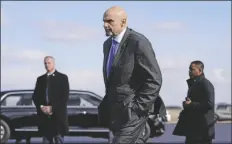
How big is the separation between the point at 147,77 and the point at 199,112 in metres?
4.26

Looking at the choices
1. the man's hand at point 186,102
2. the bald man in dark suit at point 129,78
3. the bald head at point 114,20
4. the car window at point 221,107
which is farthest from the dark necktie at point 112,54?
the car window at point 221,107

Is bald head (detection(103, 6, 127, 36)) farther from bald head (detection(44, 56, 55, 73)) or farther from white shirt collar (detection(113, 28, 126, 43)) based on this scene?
bald head (detection(44, 56, 55, 73))

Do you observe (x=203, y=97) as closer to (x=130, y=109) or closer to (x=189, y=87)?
(x=189, y=87)

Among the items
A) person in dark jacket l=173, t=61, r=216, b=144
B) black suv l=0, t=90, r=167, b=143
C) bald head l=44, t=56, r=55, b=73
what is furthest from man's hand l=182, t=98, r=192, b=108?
black suv l=0, t=90, r=167, b=143

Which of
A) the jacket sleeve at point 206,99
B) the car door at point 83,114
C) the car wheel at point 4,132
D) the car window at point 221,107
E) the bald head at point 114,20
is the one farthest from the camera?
the car window at point 221,107

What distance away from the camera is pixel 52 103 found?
37.3 feet

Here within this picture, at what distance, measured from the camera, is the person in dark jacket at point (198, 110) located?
10125mm

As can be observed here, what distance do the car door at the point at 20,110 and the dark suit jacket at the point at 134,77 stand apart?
13.4 m

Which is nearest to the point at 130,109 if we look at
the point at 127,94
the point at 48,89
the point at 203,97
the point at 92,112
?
the point at 127,94

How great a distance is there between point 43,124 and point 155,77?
557 centimetres

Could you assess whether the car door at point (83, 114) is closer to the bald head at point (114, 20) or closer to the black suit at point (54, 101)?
the black suit at point (54, 101)

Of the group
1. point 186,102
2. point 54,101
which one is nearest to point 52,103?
point 54,101

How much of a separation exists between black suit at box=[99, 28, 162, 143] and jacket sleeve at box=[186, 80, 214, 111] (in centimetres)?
399

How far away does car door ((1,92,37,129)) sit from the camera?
63.8ft
